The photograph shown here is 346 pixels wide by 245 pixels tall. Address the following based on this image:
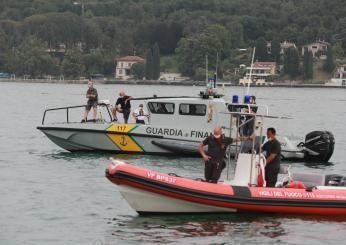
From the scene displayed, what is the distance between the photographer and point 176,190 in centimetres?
2306

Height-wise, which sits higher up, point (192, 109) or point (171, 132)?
point (192, 109)

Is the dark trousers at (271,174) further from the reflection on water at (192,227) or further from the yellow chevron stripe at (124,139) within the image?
the yellow chevron stripe at (124,139)

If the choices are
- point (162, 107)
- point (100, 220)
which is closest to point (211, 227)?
point (100, 220)

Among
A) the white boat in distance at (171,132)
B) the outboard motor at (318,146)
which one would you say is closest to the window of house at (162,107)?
the white boat in distance at (171,132)

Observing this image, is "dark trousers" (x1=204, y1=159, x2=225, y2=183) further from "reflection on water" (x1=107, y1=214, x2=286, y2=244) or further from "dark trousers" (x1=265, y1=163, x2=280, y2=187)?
"dark trousers" (x1=265, y1=163, x2=280, y2=187)

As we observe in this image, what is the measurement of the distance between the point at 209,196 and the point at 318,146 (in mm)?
13619

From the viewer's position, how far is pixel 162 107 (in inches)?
1405

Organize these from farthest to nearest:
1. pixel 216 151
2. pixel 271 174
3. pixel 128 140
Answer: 1. pixel 128 140
2. pixel 271 174
3. pixel 216 151

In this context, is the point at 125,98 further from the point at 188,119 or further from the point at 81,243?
the point at 81,243

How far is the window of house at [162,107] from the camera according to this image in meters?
35.6

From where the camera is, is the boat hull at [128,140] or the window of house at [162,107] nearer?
the window of house at [162,107]

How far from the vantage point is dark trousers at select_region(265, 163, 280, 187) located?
79.6ft

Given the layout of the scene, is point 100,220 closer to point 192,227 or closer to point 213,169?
point 192,227

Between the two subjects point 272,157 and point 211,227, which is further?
point 272,157
